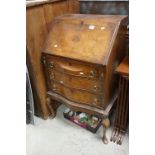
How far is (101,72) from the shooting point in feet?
4.60

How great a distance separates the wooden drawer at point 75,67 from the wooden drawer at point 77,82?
41 millimetres

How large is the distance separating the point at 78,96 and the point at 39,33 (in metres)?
0.70

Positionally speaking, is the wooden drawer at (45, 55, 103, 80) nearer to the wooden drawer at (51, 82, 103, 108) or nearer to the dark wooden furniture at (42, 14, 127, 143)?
the dark wooden furniture at (42, 14, 127, 143)

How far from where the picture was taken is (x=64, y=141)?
1.80m

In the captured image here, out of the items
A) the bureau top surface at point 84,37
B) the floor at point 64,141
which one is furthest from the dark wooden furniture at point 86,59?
the floor at point 64,141

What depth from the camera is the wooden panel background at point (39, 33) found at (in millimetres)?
1590

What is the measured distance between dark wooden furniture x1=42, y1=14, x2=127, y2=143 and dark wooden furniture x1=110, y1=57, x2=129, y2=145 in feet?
0.27

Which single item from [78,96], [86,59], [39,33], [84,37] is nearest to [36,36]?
[39,33]

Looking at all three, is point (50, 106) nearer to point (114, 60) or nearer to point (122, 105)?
point (122, 105)

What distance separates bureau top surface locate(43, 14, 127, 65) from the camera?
1406 mm
